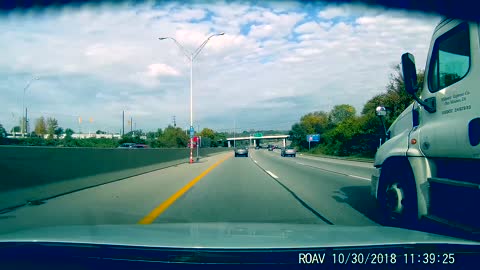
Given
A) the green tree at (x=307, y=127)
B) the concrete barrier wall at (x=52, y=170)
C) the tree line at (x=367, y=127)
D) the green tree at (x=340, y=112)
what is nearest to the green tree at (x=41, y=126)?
the tree line at (x=367, y=127)

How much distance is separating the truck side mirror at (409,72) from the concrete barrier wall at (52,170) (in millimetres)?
8203

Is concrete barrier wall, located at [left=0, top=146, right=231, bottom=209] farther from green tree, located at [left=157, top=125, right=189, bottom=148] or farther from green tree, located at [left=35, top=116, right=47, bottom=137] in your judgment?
green tree, located at [left=157, top=125, right=189, bottom=148]

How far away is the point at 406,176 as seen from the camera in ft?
19.6

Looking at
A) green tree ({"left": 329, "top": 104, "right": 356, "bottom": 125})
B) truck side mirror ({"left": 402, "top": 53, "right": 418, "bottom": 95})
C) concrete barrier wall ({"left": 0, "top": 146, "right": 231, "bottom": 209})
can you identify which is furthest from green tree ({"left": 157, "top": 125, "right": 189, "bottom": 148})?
truck side mirror ({"left": 402, "top": 53, "right": 418, "bottom": 95})

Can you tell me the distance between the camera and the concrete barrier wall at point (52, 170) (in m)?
9.16

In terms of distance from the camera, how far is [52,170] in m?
11.1

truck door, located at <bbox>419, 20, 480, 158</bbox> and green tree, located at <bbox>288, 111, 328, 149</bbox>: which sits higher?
green tree, located at <bbox>288, 111, 328, 149</bbox>

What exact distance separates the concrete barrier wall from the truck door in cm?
840

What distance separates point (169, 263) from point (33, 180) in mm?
7732

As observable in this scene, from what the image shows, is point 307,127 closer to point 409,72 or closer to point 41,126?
point 41,126

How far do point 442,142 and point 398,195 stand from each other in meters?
1.24

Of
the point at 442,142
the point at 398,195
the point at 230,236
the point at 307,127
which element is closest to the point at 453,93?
the point at 442,142

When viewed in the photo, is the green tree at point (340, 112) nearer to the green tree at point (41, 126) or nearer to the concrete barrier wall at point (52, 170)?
the green tree at point (41, 126)

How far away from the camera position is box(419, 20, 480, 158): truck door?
4.58 m
